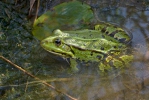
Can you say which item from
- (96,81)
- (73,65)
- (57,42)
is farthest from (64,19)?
(96,81)

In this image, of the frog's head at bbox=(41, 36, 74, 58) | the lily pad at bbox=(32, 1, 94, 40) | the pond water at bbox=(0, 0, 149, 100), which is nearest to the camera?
the pond water at bbox=(0, 0, 149, 100)

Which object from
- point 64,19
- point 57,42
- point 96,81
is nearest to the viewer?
point 96,81

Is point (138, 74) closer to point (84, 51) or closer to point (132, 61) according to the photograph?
point (132, 61)

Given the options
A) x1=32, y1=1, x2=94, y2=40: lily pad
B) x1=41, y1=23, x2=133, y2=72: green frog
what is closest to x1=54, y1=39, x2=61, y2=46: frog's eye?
x1=41, y1=23, x2=133, y2=72: green frog

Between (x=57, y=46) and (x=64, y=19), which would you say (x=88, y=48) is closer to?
(x=57, y=46)

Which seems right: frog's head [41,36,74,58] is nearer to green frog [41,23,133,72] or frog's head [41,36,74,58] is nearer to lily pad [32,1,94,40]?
green frog [41,23,133,72]

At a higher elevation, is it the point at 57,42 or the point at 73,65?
the point at 57,42

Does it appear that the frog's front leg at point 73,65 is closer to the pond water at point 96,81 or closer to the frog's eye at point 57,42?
the pond water at point 96,81
